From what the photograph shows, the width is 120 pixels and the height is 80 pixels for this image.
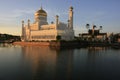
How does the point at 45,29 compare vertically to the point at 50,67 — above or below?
above

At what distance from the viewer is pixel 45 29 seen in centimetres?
8325

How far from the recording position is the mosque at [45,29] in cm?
7638

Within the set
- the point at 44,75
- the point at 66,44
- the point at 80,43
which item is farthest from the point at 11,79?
the point at 80,43

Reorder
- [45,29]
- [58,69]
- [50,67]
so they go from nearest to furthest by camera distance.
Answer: [58,69] → [50,67] → [45,29]

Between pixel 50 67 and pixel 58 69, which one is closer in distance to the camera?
pixel 58 69

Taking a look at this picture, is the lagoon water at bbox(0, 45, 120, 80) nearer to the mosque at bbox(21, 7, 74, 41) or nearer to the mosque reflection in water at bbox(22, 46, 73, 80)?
the mosque reflection in water at bbox(22, 46, 73, 80)

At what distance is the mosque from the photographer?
251ft

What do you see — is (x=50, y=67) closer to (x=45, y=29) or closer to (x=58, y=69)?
(x=58, y=69)

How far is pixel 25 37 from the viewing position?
9469cm

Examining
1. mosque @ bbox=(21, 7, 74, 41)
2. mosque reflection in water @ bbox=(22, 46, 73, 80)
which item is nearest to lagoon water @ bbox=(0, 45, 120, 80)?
mosque reflection in water @ bbox=(22, 46, 73, 80)

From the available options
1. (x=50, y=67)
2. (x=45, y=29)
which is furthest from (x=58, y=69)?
(x=45, y=29)

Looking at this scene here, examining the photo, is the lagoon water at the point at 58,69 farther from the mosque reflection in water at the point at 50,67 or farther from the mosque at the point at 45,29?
the mosque at the point at 45,29

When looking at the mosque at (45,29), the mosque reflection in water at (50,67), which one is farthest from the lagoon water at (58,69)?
the mosque at (45,29)

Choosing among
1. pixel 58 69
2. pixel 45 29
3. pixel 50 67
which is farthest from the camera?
pixel 45 29
